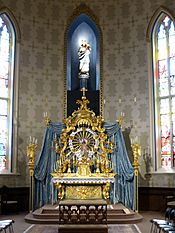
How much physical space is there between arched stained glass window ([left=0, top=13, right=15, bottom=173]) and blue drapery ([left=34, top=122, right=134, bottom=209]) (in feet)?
5.07

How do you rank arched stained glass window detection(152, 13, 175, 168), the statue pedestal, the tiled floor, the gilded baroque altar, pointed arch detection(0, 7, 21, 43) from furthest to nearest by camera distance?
1. the statue pedestal
2. pointed arch detection(0, 7, 21, 43)
3. arched stained glass window detection(152, 13, 175, 168)
4. the gilded baroque altar
5. the tiled floor

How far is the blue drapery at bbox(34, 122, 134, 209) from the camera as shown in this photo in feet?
49.6

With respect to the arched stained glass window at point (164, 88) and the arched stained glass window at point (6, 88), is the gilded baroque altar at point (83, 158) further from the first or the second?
the arched stained glass window at point (164, 88)

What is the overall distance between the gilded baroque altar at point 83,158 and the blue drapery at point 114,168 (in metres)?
0.26

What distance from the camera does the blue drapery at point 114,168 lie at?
1513cm

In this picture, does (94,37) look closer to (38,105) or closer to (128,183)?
(38,105)

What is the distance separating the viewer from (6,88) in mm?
16828

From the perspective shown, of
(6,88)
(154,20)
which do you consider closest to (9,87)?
(6,88)

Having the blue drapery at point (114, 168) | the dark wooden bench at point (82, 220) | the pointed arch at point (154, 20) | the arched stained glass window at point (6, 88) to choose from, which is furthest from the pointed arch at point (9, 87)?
the pointed arch at point (154, 20)

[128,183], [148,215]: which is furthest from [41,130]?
[148,215]

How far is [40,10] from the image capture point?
17922 mm

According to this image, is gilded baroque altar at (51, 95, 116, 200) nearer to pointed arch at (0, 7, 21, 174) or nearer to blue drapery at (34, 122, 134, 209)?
blue drapery at (34, 122, 134, 209)

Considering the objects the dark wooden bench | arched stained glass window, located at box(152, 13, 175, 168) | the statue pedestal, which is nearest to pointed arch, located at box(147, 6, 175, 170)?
arched stained glass window, located at box(152, 13, 175, 168)

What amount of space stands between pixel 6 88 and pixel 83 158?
14.9 ft
